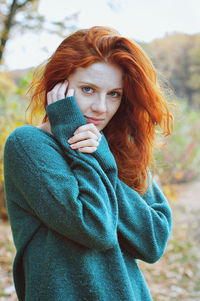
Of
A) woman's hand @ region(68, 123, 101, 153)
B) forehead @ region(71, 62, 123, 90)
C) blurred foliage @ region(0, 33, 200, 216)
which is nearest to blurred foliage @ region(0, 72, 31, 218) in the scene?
blurred foliage @ region(0, 33, 200, 216)

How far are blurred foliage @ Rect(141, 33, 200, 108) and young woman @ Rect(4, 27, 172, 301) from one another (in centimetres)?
2049

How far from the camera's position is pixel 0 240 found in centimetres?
489

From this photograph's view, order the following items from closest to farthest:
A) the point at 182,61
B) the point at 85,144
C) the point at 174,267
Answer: the point at 85,144 → the point at 174,267 → the point at 182,61

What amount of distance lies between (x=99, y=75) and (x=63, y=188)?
24.6 inches

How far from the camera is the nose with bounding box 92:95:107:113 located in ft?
4.89

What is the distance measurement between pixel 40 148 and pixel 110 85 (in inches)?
20.2

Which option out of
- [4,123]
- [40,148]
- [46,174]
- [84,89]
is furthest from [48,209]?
[4,123]

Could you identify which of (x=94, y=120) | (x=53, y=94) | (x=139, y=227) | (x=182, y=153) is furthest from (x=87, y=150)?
(x=182, y=153)

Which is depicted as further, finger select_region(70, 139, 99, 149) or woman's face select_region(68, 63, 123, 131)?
woman's face select_region(68, 63, 123, 131)

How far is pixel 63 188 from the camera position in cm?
121

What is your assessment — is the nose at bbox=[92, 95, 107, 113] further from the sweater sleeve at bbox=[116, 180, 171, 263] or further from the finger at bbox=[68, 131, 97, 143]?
the sweater sleeve at bbox=[116, 180, 171, 263]

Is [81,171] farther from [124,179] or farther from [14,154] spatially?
[124,179]

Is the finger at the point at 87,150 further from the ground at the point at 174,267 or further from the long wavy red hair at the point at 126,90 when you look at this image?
the ground at the point at 174,267

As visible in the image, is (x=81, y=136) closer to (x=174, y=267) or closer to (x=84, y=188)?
(x=84, y=188)
